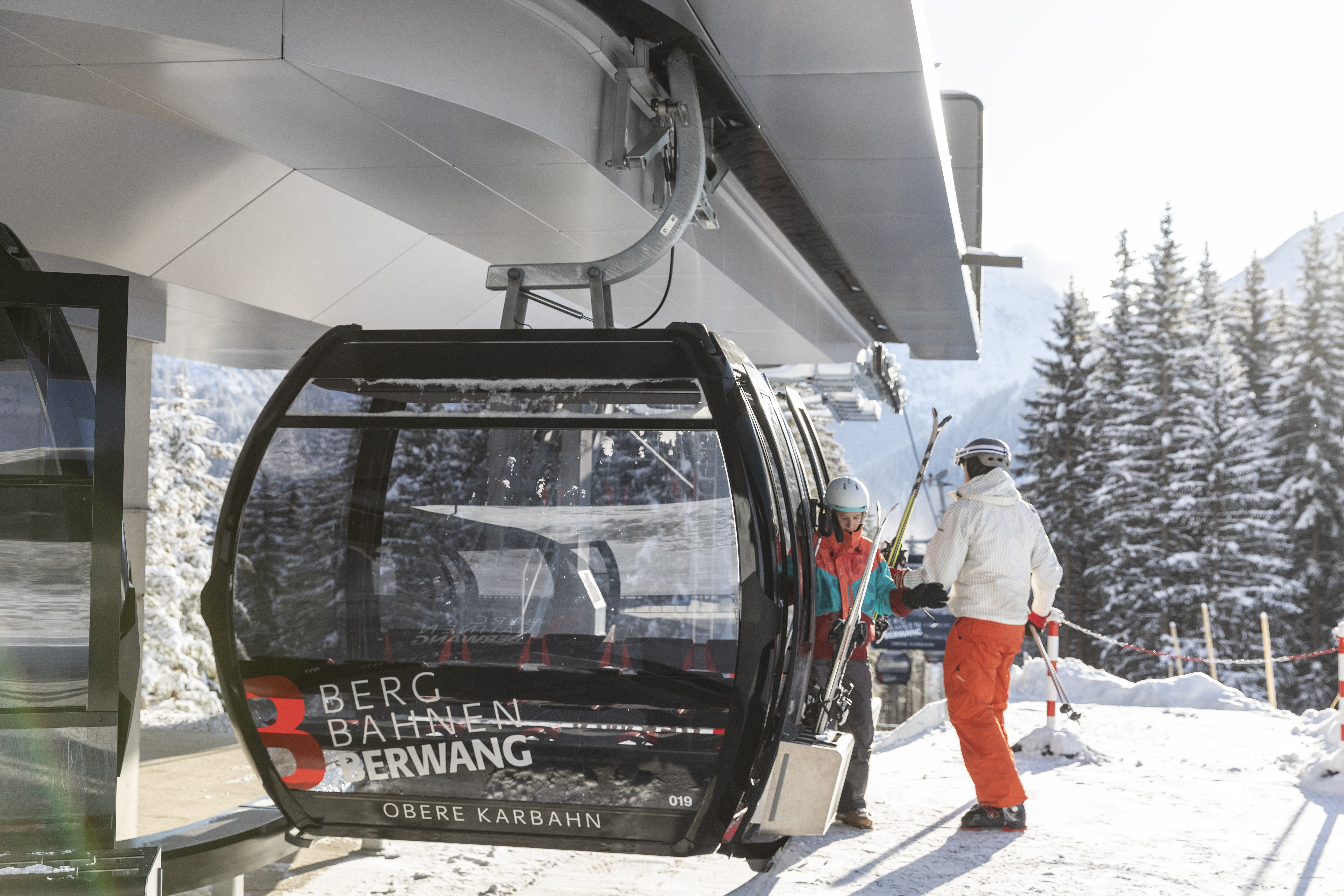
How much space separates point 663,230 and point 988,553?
2078 millimetres

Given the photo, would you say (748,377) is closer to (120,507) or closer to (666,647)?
Answer: (666,647)

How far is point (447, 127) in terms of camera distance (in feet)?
15.1

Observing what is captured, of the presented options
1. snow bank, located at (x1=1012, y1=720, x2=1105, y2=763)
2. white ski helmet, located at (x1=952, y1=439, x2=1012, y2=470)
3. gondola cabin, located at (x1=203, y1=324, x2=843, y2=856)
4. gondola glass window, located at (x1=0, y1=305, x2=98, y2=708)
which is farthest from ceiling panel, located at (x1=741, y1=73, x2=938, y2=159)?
snow bank, located at (x1=1012, y1=720, x2=1105, y2=763)

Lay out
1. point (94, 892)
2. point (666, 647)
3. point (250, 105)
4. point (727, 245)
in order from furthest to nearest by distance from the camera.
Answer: point (727, 245)
point (250, 105)
point (666, 647)
point (94, 892)

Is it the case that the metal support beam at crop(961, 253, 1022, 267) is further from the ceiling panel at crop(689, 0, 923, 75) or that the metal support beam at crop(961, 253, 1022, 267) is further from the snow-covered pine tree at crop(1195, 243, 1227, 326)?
the snow-covered pine tree at crop(1195, 243, 1227, 326)

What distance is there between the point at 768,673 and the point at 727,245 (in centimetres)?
469

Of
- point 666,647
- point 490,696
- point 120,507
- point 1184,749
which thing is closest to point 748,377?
point 666,647

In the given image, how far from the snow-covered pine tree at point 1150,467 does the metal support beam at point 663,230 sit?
30.8 metres

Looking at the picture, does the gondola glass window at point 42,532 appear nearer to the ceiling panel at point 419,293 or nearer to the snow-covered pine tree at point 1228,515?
the ceiling panel at point 419,293

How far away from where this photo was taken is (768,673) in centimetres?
363

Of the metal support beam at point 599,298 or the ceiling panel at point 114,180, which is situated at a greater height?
the ceiling panel at point 114,180

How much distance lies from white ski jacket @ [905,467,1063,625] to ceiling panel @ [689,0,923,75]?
1.94 meters

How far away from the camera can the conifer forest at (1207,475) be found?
32844 millimetres

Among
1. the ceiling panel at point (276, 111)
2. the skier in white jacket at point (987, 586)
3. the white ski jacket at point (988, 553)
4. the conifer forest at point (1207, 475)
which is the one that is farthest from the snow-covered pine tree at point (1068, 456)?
the ceiling panel at point (276, 111)
